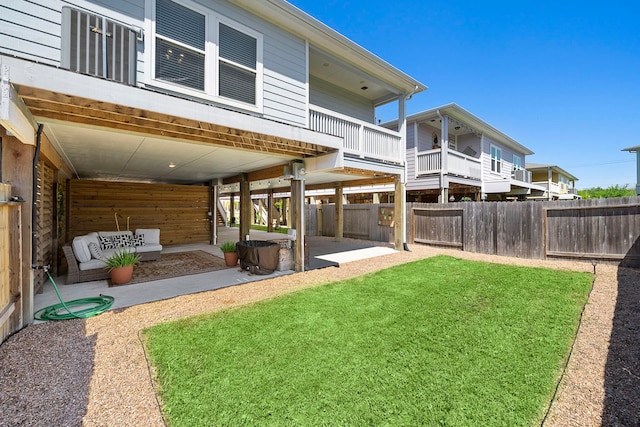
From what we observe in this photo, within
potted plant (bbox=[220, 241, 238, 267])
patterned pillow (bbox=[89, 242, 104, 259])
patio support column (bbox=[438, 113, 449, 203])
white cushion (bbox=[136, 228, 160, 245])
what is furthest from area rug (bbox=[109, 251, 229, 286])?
patio support column (bbox=[438, 113, 449, 203])

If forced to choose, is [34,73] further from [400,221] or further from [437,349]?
[400,221]

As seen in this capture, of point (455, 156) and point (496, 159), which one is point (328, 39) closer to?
point (455, 156)

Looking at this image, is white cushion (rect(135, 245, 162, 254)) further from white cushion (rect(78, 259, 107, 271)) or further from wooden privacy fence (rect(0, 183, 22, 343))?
wooden privacy fence (rect(0, 183, 22, 343))

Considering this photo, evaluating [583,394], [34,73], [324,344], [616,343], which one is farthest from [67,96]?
[616,343]

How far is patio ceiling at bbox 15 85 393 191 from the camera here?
11.7ft

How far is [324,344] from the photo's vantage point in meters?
3.19

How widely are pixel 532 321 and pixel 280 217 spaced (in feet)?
63.6

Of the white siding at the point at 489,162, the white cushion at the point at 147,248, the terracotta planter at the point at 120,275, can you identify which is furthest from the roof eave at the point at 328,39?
the white siding at the point at 489,162

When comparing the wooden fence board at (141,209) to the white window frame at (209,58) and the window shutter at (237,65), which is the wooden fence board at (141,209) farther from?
the window shutter at (237,65)

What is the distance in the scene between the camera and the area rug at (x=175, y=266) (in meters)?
6.31

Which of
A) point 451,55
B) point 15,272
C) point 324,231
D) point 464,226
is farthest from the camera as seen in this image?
point 324,231

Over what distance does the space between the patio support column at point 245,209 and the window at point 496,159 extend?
1412 centimetres

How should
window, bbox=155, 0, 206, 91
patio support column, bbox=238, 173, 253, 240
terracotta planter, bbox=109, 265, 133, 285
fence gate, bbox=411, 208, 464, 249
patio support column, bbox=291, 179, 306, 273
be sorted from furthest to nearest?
fence gate, bbox=411, 208, 464, 249 < patio support column, bbox=238, 173, 253, 240 < patio support column, bbox=291, 179, 306, 273 < terracotta planter, bbox=109, 265, 133, 285 < window, bbox=155, 0, 206, 91

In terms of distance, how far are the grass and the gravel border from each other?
0.17 meters
